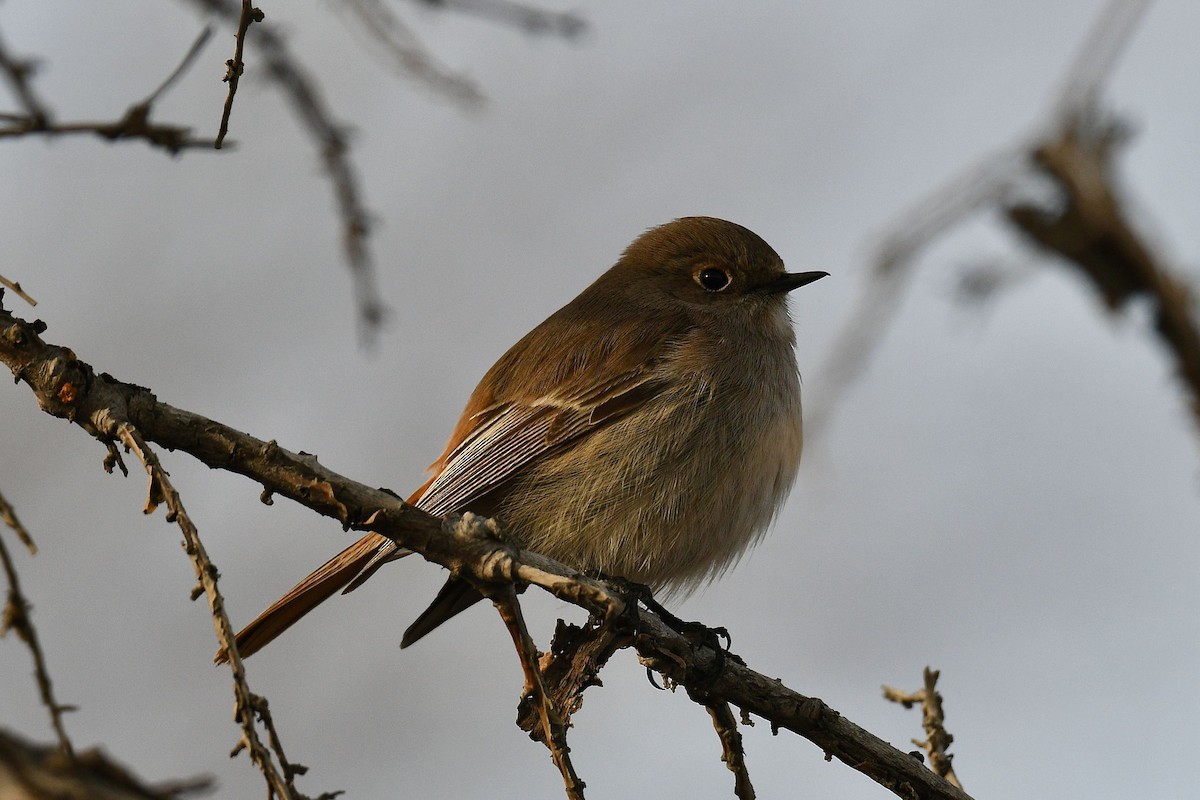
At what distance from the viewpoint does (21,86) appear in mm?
1832

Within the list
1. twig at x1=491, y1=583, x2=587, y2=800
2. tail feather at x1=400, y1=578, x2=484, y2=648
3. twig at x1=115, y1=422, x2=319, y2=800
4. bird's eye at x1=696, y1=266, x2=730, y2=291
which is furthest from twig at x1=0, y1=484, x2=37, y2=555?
bird's eye at x1=696, y1=266, x2=730, y2=291

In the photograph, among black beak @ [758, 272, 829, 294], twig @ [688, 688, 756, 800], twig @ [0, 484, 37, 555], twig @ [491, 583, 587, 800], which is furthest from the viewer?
black beak @ [758, 272, 829, 294]

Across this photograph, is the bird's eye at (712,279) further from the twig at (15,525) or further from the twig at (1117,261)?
the twig at (1117,261)

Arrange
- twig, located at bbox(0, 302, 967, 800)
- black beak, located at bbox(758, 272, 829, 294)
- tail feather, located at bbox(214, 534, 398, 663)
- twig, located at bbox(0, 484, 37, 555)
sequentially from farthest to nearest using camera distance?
black beak, located at bbox(758, 272, 829, 294) → tail feather, located at bbox(214, 534, 398, 663) → twig, located at bbox(0, 302, 967, 800) → twig, located at bbox(0, 484, 37, 555)

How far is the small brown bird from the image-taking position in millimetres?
4473

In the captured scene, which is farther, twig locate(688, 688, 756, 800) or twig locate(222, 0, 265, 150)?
twig locate(688, 688, 756, 800)

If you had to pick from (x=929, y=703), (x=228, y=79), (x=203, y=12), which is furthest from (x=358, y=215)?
(x=929, y=703)

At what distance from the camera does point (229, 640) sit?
6.11ft

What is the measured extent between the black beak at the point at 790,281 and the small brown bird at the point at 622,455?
373mm

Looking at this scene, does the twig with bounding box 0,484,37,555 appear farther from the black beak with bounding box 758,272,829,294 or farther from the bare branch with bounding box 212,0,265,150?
the black beak with bounding box 758,272,829,294

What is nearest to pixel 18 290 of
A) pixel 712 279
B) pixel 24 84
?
pixel 24 84

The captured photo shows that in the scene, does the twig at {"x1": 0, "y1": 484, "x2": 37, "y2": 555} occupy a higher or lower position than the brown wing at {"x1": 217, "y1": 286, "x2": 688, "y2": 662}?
lower

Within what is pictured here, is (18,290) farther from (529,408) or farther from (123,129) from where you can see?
(529,408)

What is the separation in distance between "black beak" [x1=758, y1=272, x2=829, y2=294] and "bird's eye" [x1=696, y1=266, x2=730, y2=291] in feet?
0.59
